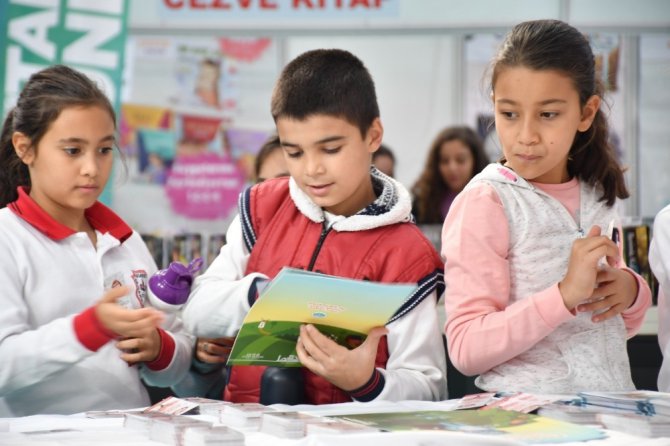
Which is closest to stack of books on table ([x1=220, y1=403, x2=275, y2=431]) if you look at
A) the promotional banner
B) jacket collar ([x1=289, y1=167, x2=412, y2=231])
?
jacket collar ([x1=289, y1=167, x2=412, y2=231])

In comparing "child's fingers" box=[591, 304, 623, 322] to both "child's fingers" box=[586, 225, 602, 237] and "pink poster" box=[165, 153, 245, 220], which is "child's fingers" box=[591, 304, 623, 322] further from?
"pink poster" box=[165, 153, 245, 220]

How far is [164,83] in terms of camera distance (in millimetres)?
5578

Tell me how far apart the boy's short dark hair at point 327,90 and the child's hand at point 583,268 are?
519 millimetres

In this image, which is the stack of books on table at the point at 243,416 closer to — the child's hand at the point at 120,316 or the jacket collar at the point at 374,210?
the child's hand at the point at 120,316

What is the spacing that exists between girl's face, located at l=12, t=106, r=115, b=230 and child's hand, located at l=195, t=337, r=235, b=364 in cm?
38

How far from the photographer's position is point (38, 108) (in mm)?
1949

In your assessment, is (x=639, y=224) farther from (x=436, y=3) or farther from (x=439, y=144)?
(x=436, y=3)

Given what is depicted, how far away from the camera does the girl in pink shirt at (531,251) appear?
174 cm

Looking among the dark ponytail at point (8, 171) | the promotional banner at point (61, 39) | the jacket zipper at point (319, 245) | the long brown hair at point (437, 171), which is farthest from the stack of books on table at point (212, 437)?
the long brown hair at point (437, 171)

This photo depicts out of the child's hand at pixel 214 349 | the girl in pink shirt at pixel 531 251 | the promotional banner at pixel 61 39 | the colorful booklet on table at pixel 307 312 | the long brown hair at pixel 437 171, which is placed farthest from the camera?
the long brown hair at pixel 437 171

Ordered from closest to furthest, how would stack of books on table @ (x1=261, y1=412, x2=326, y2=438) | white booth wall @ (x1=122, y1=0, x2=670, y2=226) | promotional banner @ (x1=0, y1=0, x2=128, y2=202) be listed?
stack of books on table @ (x1=261, y1=412, x2=326, y2=438)
promotional banner @ (x1=0, y1=0, x2=128, y2=202)
white booth wall @ (x1=122, y1=0, x2=670, y2=226)

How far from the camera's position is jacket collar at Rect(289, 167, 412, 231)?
6.15ft

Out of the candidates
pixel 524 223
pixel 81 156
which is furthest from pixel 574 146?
pixel 81 156

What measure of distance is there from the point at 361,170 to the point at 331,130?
0.10 metres
